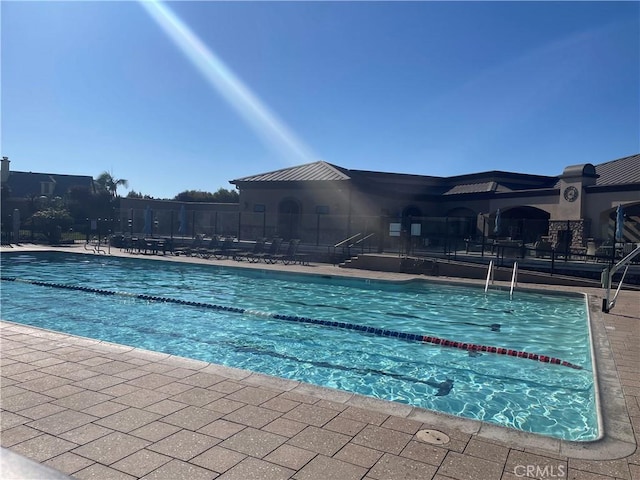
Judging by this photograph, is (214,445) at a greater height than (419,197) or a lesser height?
lesser

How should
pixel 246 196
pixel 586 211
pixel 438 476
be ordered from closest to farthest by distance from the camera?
1. pixel 438 476
2. pixel 586 211
3. pixel 246 196

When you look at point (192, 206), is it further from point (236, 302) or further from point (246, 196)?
point (236, 302)

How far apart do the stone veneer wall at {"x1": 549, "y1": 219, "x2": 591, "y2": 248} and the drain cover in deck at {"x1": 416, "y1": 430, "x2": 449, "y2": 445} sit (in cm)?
1961

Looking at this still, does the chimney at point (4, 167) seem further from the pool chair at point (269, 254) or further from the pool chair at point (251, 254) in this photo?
the pool chair at point (269, 254)

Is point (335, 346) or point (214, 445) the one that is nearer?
point (214, 445)

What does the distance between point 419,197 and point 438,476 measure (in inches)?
1048

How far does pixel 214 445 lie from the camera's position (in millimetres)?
3086

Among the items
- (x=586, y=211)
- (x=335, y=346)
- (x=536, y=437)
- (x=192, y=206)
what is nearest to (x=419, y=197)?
(x=586, y=211)

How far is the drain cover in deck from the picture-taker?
3205 millimetres

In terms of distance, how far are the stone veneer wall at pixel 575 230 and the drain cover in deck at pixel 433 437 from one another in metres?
19.6

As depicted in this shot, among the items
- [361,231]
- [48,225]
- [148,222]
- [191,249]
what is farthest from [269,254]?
[48,225]

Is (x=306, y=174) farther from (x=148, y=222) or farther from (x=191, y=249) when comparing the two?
(x=148, y=222)

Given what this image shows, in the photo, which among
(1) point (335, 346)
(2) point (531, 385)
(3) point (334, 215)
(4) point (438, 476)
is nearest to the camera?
(4) point (438, 476)
